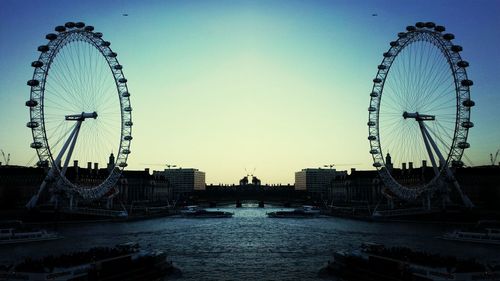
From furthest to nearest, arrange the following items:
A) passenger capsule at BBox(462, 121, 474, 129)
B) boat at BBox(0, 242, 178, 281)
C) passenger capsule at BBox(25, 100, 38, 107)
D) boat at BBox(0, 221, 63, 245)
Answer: passenger capsule at BBox(462, 121, 474, 129) < passenger capsule at BBox(25, 100, 38, 107) < boat at BBox(0, 221, 63, 245) < boat at BBox(0, 242, 178, 281)

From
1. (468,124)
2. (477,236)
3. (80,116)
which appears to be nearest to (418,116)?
(468,124)

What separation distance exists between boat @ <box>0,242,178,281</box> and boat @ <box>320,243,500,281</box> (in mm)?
15369

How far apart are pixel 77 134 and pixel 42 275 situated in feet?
266

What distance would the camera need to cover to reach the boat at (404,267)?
2858 centimetres

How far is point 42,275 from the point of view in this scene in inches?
1073

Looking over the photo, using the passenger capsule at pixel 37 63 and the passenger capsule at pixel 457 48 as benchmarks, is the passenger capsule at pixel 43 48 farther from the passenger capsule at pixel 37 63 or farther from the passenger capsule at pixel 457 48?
the passenger capsule at pixel 457 48

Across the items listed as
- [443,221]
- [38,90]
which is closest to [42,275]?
[38,90]

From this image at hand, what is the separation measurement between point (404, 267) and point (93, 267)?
2047 cm

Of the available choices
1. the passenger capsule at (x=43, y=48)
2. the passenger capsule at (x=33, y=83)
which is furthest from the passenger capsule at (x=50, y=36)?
the passenger capsule at (x=33, y=83)

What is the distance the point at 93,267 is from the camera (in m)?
30.9

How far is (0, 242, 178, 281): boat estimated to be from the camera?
28.0 meters

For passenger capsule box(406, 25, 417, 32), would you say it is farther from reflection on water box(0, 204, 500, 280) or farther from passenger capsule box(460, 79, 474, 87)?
reflection on water box(0, 204, 500, 280)

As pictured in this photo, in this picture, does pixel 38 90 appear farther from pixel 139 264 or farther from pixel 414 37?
pixel 414 37

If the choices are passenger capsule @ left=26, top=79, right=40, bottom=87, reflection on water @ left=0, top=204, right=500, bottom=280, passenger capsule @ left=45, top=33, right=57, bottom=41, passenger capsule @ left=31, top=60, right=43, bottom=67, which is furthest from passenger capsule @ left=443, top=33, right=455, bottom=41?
passenger capsule @ left=26, top=79, right=40, bottom=87
